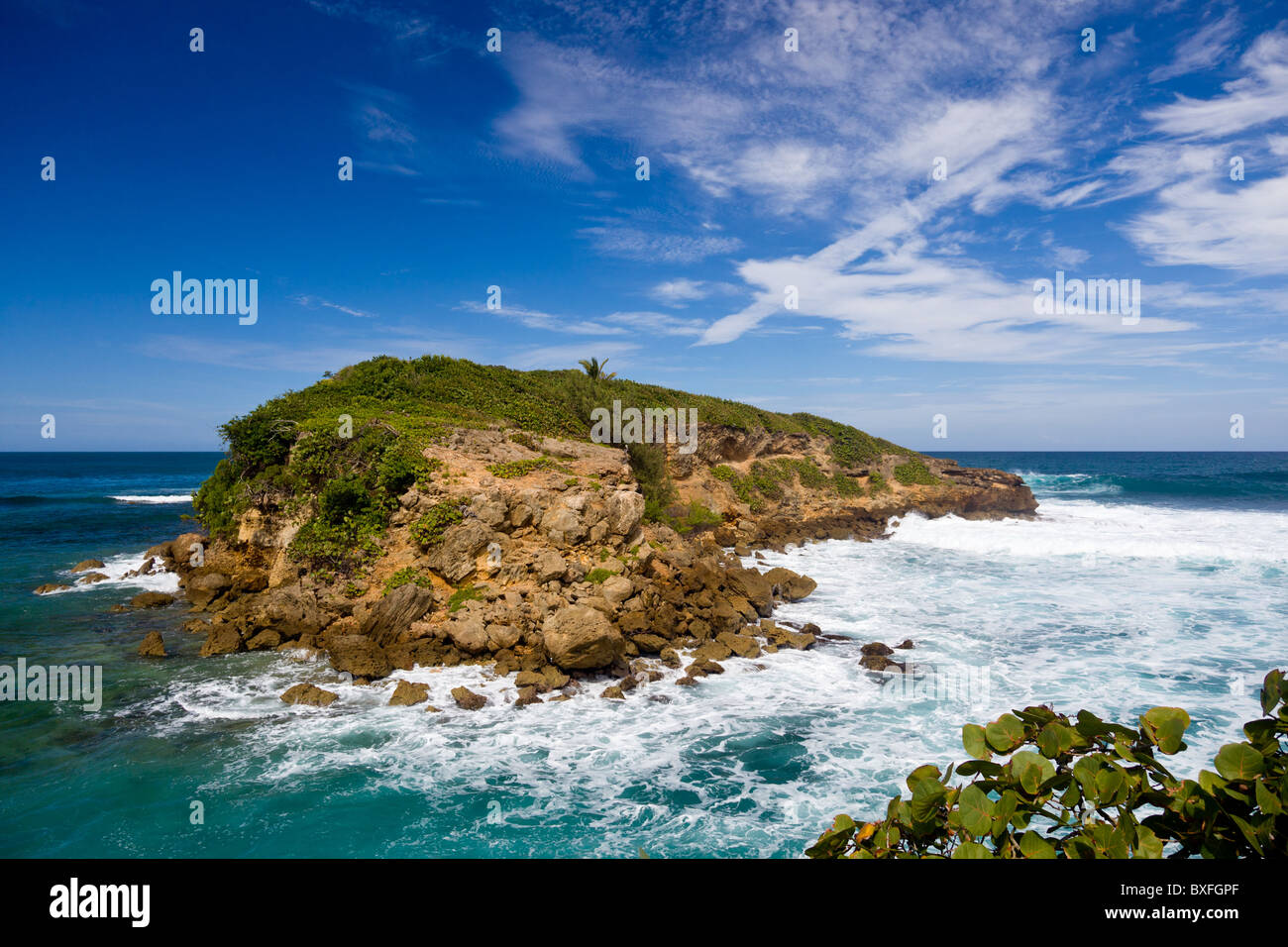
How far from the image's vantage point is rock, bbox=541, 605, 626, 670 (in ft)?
45.8

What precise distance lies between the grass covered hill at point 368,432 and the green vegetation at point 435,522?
53.9 inches

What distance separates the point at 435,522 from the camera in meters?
17.3

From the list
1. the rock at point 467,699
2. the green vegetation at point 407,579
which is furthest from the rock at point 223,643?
the rock at point 467,699

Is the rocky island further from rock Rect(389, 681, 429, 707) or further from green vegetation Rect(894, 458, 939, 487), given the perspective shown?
green vegetation Rect(894, 458, 939, 487)

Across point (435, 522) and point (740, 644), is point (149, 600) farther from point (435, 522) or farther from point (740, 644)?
point (740, 644)

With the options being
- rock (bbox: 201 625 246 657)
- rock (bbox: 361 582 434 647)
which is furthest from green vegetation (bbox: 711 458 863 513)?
rock (bbox: 201 625 246 657)

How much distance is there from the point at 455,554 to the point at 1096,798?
52.4ft

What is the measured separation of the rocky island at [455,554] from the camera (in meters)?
14.9

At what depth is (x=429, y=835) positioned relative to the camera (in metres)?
8.66

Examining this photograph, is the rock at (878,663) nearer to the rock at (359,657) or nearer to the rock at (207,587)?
the rock at (359,657)

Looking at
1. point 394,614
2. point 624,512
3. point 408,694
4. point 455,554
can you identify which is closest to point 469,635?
point 394,614

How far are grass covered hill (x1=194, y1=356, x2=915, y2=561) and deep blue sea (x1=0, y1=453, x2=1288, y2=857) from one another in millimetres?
4148
